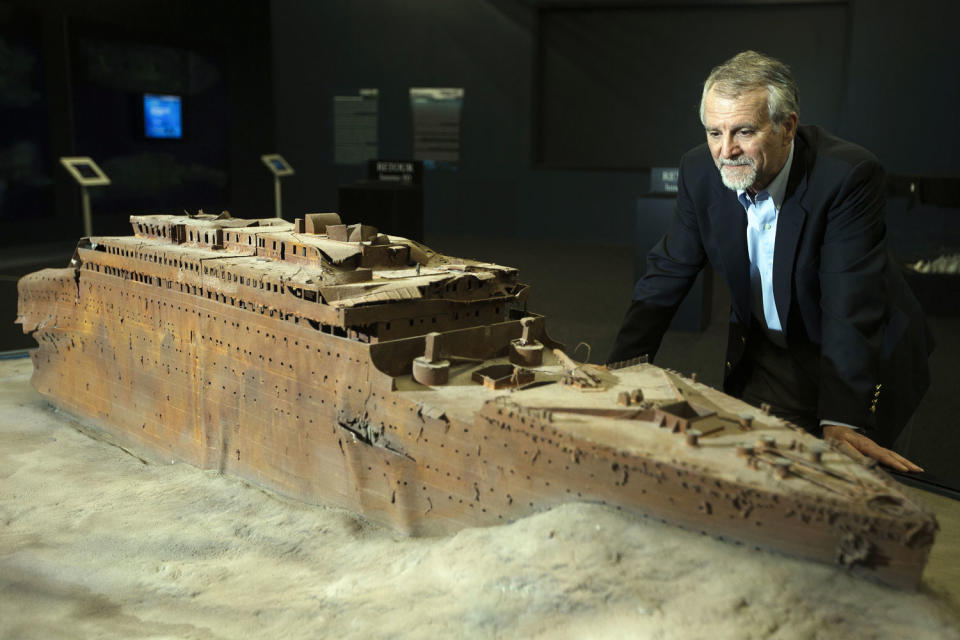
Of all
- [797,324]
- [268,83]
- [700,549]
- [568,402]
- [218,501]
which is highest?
[268,83]

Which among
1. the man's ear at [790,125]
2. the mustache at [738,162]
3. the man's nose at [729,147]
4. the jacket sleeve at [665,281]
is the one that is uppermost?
the man's ear at [790,125]

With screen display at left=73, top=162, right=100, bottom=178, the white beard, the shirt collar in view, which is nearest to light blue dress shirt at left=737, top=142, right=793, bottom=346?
the shirt collar

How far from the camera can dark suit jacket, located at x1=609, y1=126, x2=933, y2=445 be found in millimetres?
5969

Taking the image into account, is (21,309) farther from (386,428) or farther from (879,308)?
(879,308)

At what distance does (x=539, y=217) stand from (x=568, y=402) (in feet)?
47.2

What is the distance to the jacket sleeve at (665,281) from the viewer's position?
23.1ft

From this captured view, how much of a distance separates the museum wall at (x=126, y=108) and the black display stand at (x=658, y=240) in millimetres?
11267

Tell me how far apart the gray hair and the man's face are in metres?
0.04

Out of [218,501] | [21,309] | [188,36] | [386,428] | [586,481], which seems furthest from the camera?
[188,36]

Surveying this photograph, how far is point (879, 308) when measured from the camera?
600cm

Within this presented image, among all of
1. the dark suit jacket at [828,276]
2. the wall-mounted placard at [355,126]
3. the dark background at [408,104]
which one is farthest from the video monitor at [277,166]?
the dark suit jacket at [828,276]

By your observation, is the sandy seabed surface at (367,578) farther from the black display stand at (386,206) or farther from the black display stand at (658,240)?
the black display stand at (658,240)

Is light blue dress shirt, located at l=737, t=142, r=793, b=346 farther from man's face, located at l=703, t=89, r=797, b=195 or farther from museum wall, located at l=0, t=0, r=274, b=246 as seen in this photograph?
museum wall, located at l=0, t=0, r=274, b=246

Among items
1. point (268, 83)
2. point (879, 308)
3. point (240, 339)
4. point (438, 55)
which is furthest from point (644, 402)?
point (268, 83)
